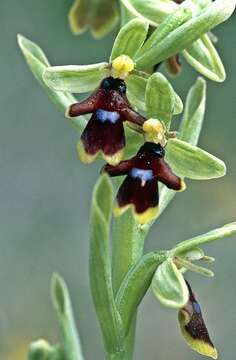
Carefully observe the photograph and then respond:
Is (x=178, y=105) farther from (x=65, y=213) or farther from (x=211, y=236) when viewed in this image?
(x=65, y=213)

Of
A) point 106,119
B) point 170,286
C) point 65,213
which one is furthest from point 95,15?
point 65,213

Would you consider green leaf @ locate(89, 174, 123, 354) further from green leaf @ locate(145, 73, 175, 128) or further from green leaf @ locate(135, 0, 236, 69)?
green leaf @ locate(135, 0, 236, 69)

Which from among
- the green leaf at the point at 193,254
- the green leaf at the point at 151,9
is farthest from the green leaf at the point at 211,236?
the green leaf at the point at 151,9

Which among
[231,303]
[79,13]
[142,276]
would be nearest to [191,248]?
[142,276]

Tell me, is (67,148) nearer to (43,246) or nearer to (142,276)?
(43,246)

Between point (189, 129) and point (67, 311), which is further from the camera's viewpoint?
point (189, 129)
